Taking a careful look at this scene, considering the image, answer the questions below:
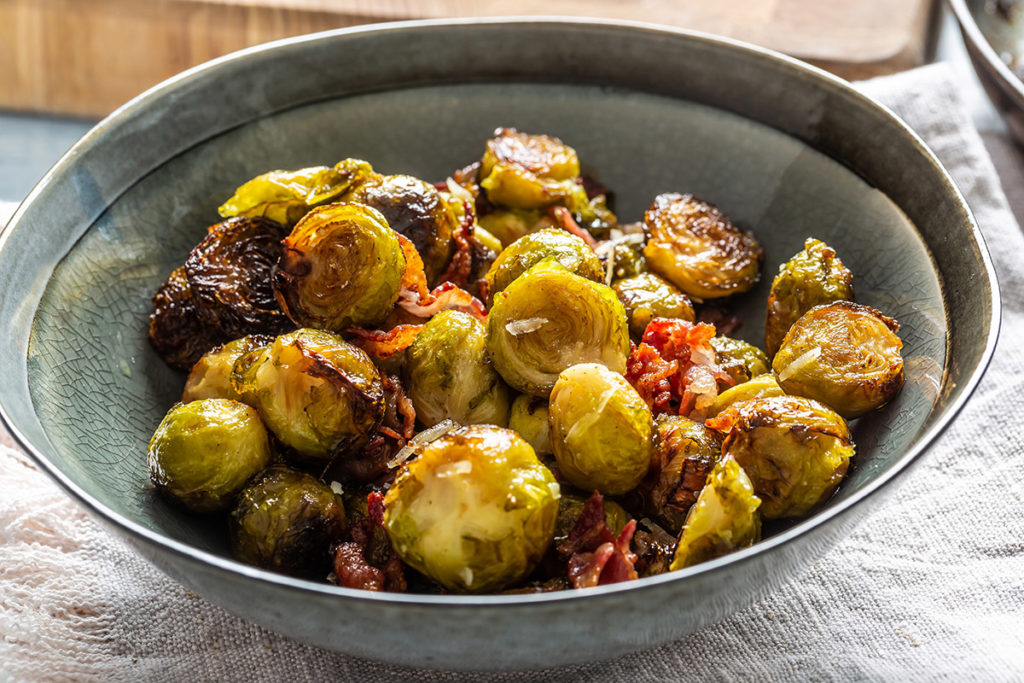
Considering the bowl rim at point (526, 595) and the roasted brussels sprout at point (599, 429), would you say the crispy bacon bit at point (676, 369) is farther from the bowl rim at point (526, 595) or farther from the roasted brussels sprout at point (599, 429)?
the bowl rim at point (526, 595)

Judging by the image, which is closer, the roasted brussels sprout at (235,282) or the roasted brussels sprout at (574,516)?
the roasted brussels sprout at (574,516)

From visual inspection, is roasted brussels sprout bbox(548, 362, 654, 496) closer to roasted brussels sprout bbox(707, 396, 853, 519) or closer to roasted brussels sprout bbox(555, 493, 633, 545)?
roasted brussels sprout bbox(555, 493, 633, 545)

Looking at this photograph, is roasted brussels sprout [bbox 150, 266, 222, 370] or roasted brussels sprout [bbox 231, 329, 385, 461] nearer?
roasted brussels sprout [bbox 231, 329, 385, 461]

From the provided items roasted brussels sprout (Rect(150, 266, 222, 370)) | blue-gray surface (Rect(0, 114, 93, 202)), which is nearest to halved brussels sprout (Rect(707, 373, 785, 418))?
roasted brussels sprout (Rect(150, 266, 222, 370))

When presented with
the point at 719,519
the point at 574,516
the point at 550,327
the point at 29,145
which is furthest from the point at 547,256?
the point at 29,145

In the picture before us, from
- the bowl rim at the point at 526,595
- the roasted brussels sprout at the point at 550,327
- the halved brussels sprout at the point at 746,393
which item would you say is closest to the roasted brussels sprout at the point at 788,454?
the bowl rim at the point at 526,595

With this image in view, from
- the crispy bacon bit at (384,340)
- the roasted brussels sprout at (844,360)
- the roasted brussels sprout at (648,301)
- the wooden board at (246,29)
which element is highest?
the crispy bacon bit at (384,340)
